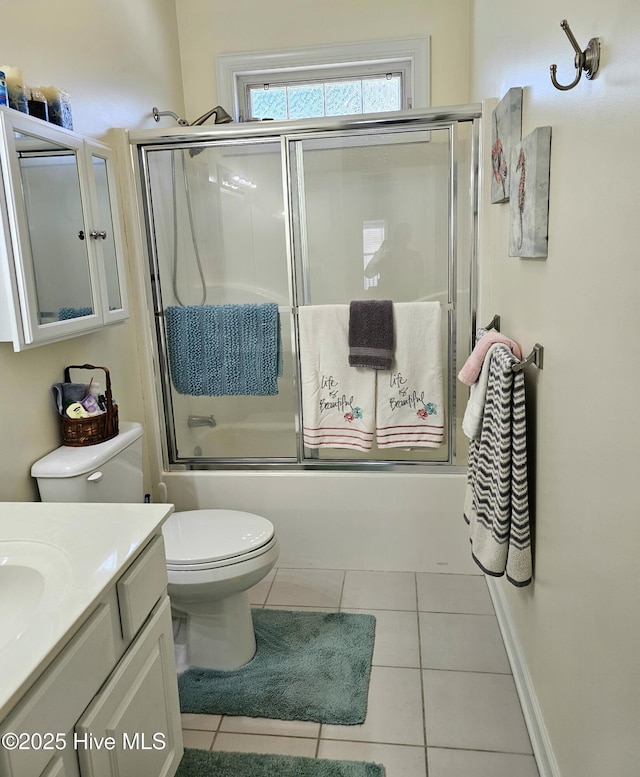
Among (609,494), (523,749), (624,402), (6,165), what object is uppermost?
(6,165)

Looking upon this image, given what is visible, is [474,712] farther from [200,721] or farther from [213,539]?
[213,539]

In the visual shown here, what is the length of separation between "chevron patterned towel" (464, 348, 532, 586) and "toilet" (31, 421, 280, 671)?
0.71 meters

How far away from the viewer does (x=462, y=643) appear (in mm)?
2121

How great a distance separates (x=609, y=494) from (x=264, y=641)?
1477mm

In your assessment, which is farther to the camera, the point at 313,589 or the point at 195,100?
the point at 195,100

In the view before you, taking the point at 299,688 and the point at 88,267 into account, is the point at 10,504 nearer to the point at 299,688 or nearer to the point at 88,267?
the point at 88,267

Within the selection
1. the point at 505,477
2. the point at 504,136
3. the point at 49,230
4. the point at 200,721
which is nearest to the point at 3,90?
the point at 49,230

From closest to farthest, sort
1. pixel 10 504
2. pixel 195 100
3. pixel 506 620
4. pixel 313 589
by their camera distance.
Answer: pixel 10 504
pixel 506 620
pixel 313 589
pixel 195 100

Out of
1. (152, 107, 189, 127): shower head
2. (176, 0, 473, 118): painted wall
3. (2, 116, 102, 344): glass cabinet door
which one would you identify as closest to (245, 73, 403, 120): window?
(176, 0, 473, 118): painted wall

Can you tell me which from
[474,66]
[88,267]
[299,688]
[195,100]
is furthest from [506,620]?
[195,100]

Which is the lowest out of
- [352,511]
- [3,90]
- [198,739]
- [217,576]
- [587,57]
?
[198,739]

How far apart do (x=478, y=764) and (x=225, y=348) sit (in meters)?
1.71

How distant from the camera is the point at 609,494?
106 centimetres

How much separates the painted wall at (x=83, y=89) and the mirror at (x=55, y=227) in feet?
0.60
